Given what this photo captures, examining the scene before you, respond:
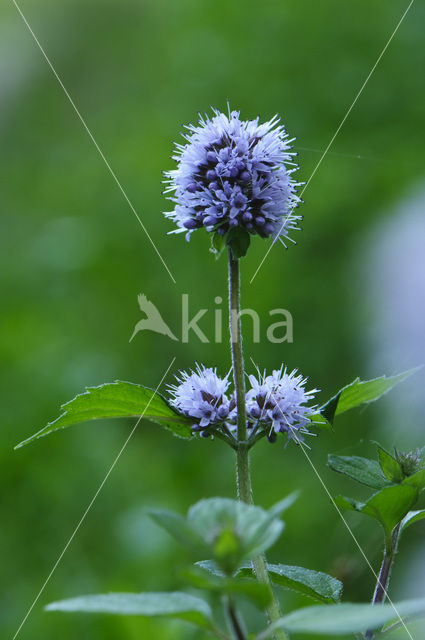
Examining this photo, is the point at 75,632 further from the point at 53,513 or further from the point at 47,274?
the point at 47,274

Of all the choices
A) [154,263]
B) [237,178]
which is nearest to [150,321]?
[154,263]

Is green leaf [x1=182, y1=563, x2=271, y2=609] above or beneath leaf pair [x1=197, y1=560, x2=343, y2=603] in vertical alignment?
above

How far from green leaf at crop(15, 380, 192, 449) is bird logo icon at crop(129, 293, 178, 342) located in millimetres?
2198

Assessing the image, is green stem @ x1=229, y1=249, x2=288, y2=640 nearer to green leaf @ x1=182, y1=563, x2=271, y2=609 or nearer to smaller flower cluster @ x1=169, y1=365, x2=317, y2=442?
smaller flower cluster @ x1=169, y1=365, x2=317, y2=442

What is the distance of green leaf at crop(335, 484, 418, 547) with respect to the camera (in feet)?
2.23

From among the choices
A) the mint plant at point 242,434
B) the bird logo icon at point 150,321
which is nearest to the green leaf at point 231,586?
the mint plant at point 242,434

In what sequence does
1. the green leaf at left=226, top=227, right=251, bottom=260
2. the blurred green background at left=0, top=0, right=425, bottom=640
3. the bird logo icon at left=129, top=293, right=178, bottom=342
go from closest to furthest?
the green leaf at left=226, top=227, right=251, bottom=260 → the blurred green background at left=0, top=0, right=425, bottom=640 → the bird logo icon at left=129, top=293, right=178, bottom=342

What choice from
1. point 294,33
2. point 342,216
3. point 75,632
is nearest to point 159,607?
point 75,632

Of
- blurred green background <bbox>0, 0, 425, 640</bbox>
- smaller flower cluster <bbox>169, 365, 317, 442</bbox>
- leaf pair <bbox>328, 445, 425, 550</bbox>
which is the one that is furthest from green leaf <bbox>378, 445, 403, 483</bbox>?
blurred green background <bbox>0, 0, 425, 640</bbox>

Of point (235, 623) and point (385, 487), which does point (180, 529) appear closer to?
point (235, 623)

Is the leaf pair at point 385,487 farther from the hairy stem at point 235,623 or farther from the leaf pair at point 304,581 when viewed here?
the hairy stem at point 235,623

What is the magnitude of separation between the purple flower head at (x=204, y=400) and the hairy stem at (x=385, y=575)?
0.81 ft

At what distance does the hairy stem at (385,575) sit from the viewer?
70 centimetres

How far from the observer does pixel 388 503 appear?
699 millimetres
